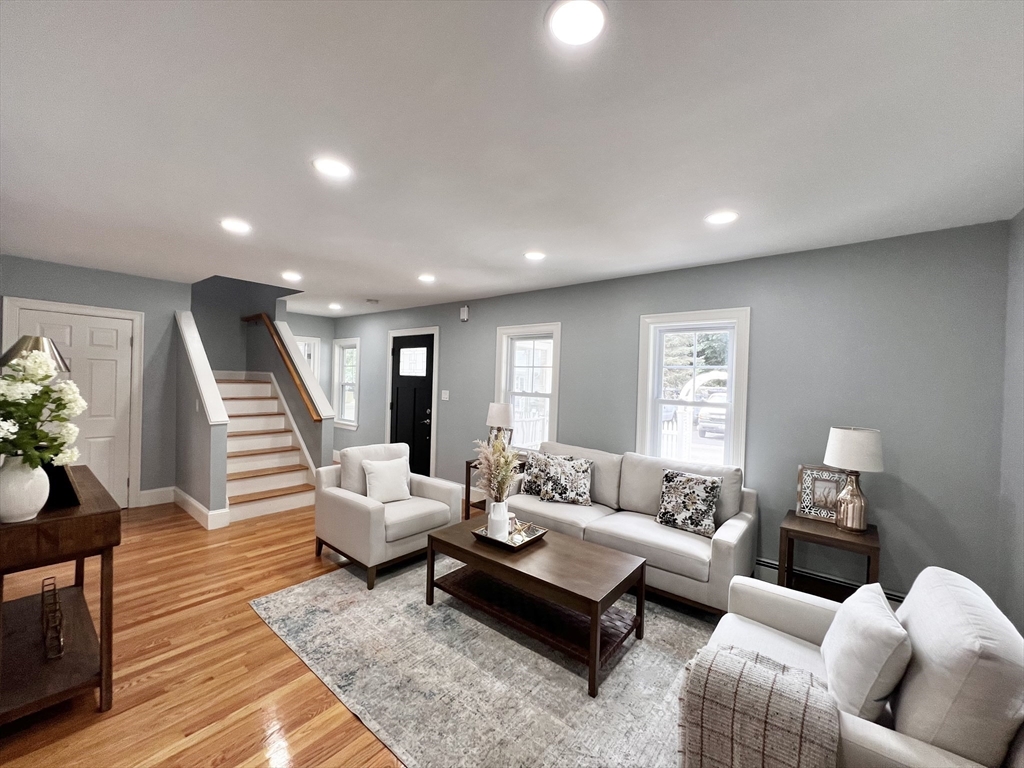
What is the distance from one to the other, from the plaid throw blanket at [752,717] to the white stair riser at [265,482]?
4434mm

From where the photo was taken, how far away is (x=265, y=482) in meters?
4.54

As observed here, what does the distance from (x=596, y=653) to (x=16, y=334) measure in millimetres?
5193

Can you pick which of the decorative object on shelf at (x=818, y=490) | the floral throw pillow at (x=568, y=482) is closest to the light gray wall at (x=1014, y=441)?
the decorative object on shelf at (x=818, y=490)

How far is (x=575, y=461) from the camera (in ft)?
11.8

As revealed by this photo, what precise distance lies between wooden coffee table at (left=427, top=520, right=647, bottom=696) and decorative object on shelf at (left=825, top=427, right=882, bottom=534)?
1.32m

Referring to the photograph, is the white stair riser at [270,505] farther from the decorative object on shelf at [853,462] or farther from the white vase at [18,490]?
the decorative object on shelf at [853,462]

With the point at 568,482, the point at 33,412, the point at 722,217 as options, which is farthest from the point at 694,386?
the point at 33,412

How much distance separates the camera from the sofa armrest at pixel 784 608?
173cm

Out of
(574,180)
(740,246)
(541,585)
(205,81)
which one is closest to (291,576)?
(541,585)

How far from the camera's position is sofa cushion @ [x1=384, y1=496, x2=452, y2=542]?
2984 mm

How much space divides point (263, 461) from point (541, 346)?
3.38 m

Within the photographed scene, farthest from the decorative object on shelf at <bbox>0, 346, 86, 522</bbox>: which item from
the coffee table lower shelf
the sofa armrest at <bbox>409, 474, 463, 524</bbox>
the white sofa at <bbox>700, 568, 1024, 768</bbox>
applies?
the white sofa at <bbox>700, 568, 1024, 768</bbox>

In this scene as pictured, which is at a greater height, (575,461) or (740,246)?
(740,246)

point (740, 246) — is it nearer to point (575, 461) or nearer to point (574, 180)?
point (574, 180)
